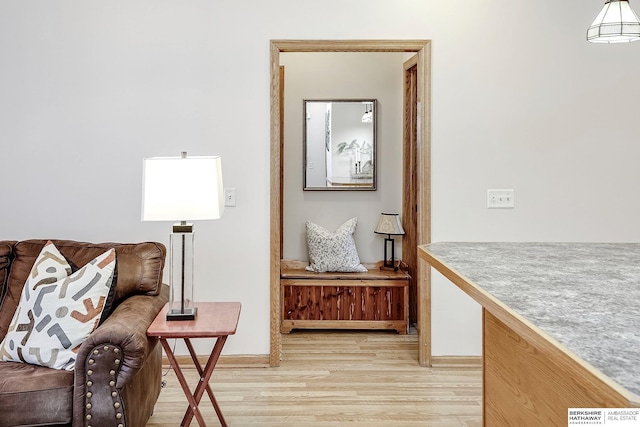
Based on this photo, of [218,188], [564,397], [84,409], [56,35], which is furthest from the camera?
[56,35]

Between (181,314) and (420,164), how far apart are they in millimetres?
1914

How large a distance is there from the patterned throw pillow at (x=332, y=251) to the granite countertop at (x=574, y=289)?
230 cm

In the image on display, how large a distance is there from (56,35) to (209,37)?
0.97 meters

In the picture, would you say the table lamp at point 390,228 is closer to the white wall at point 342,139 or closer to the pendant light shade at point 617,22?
the white wall at point 342,139

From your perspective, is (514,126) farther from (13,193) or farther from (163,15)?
(13,193)

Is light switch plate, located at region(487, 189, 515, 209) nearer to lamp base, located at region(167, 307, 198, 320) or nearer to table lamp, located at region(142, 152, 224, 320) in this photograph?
table lamp, located at region(142, 152, 224, 320)

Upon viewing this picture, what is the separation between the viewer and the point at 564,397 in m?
1.08

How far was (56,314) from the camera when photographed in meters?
2.13

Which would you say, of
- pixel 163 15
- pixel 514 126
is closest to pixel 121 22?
pixel 163 15

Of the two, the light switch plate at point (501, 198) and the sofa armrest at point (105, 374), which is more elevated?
the light switch plate at point (501, 198)

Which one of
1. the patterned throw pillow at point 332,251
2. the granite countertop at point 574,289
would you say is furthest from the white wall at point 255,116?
the granite countertop at point 574,289

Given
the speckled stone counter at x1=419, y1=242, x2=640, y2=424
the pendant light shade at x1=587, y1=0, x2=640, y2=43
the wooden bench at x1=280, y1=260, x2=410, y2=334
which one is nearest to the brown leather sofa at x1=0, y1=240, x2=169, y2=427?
the speckled stone counter at x1=419, y1=242, x2=640, y2=424

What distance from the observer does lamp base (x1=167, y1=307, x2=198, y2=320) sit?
2.24 m

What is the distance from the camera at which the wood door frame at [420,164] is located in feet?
11.0
